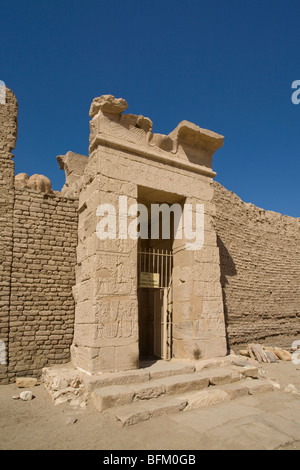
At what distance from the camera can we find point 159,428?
12.5 feet

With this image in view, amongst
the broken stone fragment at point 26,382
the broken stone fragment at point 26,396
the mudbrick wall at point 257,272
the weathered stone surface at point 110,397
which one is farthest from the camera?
the mudbrick wall at point 257,272

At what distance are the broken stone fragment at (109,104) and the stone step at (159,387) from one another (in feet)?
15.6

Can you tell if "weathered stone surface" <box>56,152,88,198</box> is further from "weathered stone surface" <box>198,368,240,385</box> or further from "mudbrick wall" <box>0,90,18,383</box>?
"weathered stone surface" <box>198,368,240,385</box>

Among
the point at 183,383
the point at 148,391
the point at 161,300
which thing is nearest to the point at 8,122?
the point at 161,300

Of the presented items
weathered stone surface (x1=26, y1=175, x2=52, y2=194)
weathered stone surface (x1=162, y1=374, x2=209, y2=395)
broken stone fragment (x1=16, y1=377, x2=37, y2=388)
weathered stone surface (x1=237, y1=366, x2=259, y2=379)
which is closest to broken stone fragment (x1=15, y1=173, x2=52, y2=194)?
weathered stone surface (x1=26, y1=175, x2=52, y2=194)

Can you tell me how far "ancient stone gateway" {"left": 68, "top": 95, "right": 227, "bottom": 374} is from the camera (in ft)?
17.7

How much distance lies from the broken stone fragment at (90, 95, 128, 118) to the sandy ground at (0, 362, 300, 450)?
5.00m

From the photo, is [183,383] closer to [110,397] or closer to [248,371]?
[110,397]

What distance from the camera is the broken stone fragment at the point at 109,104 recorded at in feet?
19.7

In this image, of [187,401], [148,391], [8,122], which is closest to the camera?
[187,401]

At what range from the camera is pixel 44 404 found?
482 centimetres

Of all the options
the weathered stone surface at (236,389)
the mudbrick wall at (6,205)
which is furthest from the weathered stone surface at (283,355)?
the mudbrick wall at (6,205)

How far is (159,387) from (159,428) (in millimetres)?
1008

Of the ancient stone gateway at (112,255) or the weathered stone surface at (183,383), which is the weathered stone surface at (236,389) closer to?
the weathered stone surface at (183,383)
